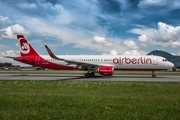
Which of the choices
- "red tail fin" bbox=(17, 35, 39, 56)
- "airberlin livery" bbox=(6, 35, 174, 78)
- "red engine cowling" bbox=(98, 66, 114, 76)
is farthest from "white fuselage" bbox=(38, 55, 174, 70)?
"red tail fin" bbox=(17, 35, 39, 56)

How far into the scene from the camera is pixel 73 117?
229 inches

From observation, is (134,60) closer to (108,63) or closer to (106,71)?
(108,63)

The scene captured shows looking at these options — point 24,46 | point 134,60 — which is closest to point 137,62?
point 134,60

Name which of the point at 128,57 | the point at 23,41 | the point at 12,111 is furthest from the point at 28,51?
the point at 12,111

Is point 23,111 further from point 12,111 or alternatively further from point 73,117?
point 73,117

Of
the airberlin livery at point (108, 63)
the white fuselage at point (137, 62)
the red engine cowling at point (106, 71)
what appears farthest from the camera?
the white fuselage at point (137, 62)

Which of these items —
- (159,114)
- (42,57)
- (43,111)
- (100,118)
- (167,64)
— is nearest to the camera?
(100,118)

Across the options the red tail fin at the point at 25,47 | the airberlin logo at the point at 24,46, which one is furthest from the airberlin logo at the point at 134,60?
the airberlin logo at the point at 24,46

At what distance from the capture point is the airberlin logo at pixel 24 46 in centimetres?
3338

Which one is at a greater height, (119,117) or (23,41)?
(23,41)

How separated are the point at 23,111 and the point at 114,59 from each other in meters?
23.7

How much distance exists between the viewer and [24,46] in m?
33.5

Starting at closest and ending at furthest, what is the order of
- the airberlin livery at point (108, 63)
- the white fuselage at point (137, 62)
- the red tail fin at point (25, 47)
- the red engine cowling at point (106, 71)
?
the red engine cowling at point (106, 71) → the airberlin livery at point (108, 63) → the white fuselage at point (137, 62) → the red tail fin at point (25, 47)

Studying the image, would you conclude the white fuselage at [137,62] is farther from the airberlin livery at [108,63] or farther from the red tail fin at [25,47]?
the red tail fin at [25,47]
